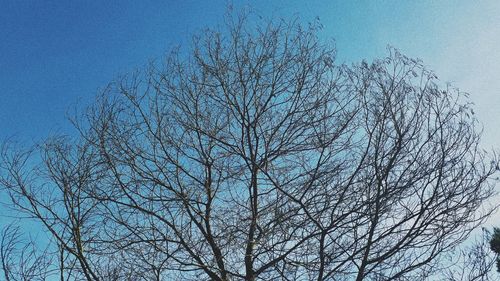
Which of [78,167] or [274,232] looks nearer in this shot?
[274,232]

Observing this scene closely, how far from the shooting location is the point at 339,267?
4477 millimetres

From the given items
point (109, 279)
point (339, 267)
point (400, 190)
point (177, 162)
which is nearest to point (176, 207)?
point (177, 162)

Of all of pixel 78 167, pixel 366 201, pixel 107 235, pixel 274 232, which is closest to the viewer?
pixel 366 201

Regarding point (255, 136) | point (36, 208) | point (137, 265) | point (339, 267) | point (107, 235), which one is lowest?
point (339, 267)

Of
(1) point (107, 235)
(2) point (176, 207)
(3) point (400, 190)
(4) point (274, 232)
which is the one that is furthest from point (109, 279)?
(3) point (400, 190)

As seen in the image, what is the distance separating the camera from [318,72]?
5.59m

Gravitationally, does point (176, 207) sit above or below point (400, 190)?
above

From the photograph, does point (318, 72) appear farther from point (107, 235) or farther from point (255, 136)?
point (107, 235)

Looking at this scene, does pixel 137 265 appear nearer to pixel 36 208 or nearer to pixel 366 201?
pixel 36 208

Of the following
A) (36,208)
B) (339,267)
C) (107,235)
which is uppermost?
(36,208)

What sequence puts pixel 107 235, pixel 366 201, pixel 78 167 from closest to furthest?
pixel 366 201
pixel 107 235
pixel 78 167

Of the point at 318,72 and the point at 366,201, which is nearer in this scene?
the point at 366,201

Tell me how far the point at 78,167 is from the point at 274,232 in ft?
8.25

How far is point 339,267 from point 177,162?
232 centimetres
